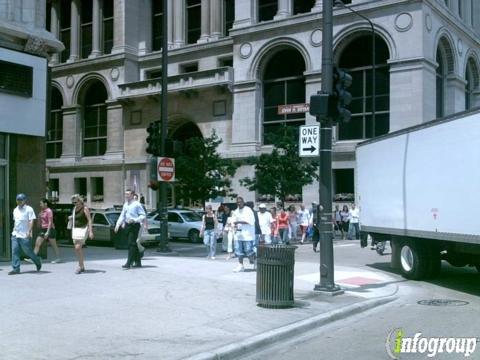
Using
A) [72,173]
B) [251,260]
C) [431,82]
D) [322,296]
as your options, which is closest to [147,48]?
[72,173]

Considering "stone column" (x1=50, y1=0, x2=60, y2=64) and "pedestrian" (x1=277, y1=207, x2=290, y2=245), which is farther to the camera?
"stone column" (x1=50, y1=0, x2=60, y2=64)

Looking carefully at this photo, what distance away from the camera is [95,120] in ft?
173

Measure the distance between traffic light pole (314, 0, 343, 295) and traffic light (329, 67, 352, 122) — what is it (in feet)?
0.34

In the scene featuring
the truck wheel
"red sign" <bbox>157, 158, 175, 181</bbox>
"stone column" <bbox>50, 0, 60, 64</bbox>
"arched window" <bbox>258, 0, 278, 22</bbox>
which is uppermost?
"stone column" <bbox>50, 0, 60, 64</bbox>

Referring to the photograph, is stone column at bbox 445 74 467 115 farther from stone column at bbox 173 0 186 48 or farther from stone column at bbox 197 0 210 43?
stone column at bbox 173 0 186 48

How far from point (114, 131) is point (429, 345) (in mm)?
44881

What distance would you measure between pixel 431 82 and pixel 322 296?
28.1 metres

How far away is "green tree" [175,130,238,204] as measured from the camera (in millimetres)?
33031

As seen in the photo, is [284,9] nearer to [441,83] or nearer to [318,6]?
[318,6]

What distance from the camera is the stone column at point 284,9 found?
132 feet

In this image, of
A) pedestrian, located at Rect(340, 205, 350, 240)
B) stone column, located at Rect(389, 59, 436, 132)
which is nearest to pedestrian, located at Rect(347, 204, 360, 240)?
pedestrian, located at Rect(340, 205, 350, 240)

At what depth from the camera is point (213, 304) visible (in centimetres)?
988

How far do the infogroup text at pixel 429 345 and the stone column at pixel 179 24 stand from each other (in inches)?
1673

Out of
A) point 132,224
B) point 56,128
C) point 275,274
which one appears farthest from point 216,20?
point 275,274
